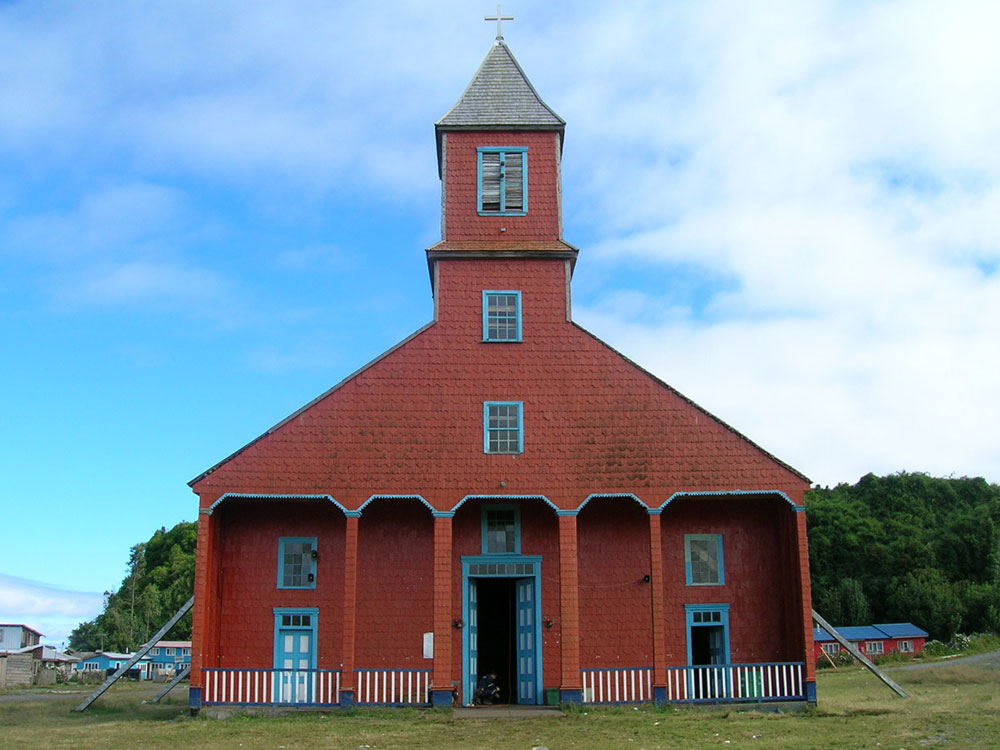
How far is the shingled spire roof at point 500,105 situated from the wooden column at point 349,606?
37.6 feet

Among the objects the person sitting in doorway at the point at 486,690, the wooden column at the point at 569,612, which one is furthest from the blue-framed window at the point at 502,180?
the person sitting in doorway at the point at 486,690

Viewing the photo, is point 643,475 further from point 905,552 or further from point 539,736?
point 905,552

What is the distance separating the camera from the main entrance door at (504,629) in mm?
24969

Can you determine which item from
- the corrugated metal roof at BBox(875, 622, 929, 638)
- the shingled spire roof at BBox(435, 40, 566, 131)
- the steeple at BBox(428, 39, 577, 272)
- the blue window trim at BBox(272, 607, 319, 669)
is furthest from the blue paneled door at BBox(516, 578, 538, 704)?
the corrugated metal roof at BBox(875, 622, 929, 638)

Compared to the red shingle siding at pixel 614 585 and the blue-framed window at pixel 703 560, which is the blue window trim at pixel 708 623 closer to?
the blue-framed window at pixel 703 560

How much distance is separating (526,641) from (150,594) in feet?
228

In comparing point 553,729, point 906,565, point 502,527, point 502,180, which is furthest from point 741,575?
point 906,565

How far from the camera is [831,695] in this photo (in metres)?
29.8

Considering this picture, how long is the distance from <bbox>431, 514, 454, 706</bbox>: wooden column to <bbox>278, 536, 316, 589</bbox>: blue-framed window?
3724 mm

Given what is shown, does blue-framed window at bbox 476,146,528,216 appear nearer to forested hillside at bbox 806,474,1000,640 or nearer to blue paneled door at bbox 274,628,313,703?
blue paneled door at bbox 274,628,313,703

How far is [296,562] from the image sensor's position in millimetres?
25688

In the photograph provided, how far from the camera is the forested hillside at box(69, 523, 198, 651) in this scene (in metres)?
86.1

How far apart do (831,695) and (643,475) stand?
1098 centimetres

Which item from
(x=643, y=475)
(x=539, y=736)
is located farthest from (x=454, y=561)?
(x=539, y=736)
